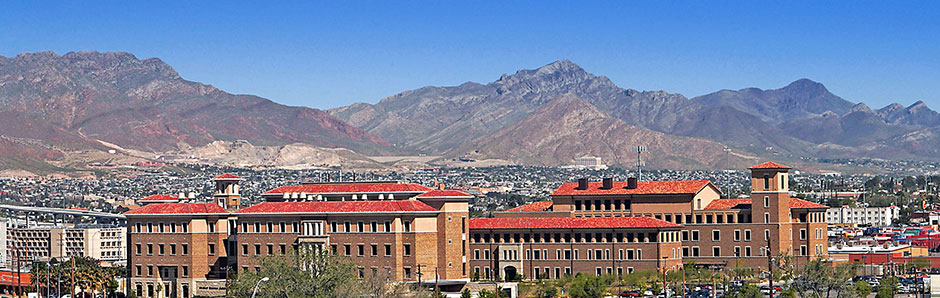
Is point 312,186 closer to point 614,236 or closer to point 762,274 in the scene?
point 614,236

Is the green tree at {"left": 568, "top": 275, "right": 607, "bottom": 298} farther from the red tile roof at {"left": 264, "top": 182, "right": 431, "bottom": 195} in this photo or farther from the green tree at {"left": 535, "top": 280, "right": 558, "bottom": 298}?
the red tile roof at {"left": 264, "top": 182, "right": 431, "bottom": 195}

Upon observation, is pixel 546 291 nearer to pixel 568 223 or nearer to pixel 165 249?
pixel 568 223

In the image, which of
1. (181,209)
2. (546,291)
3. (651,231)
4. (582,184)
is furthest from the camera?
(582,184)

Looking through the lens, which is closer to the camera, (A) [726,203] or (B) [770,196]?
(B) [770,196]

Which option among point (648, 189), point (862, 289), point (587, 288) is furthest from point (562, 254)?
point (862, 289)

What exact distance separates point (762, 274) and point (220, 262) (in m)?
54.6

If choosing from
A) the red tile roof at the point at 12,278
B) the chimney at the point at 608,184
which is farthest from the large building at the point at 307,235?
the chimney at the point at 608,184

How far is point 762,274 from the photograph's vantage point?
170375 mm

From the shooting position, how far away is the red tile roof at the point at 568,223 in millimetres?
168750

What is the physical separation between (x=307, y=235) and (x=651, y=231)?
3581 cm

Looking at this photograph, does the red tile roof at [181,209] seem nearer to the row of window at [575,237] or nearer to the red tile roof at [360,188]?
the red tile roof at [360,188]

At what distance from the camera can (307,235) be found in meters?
154

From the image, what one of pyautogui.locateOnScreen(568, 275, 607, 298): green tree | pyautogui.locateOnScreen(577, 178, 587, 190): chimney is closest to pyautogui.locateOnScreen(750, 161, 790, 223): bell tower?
pyautogui.locateOnScreen(577, 178, 587, 190): chimney

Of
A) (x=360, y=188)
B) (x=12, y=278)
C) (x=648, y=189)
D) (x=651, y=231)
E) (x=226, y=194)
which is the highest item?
(x=360, y=188)
